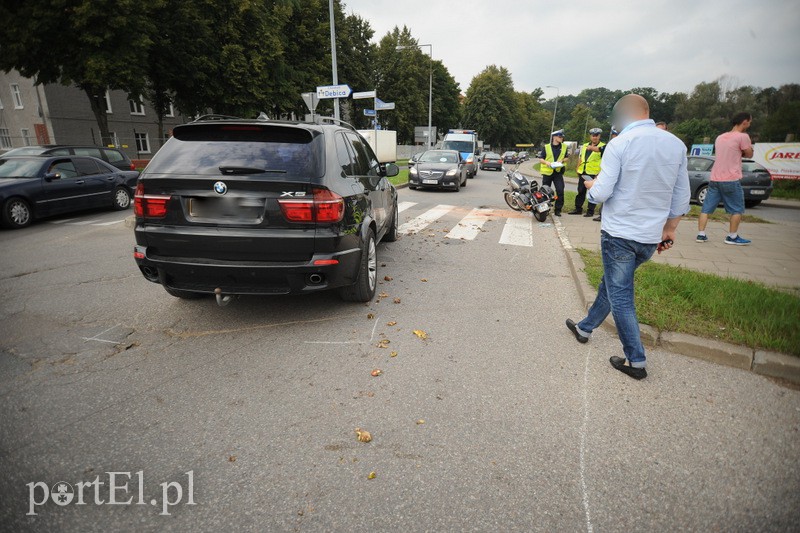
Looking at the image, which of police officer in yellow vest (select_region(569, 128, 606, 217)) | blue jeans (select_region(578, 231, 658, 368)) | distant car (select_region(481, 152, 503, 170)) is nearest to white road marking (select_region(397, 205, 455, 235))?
police officer in yellow vest (select_region(569, 128, 606, 217))

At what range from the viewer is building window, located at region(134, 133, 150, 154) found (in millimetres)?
33781

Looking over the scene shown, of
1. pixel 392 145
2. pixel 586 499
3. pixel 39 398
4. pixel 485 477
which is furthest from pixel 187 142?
pixel 392 145

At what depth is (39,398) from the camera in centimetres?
292

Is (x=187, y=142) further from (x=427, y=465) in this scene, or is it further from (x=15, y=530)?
(x=427, y=465)

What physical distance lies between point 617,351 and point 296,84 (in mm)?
34988

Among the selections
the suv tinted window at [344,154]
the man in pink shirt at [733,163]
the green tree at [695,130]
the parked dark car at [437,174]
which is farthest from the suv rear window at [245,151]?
the green tree at [695,130]

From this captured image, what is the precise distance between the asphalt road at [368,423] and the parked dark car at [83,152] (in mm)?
8630

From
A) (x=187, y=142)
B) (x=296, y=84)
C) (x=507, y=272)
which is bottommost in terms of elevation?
(x=507, y=272)

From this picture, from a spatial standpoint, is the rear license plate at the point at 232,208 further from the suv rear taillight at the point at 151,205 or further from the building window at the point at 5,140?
the building window at the point at 5,140

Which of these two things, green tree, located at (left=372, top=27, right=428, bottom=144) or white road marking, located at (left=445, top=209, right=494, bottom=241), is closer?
white road marking, located at (left=445, top=209, right=494, bottom=241)

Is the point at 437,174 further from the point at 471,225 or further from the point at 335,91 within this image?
the point at 471,225

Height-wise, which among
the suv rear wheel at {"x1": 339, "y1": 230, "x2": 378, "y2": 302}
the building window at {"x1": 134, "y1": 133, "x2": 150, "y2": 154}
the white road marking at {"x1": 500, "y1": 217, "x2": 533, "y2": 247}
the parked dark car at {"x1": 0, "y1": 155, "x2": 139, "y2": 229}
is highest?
the building window at {"x1": 134, "y1": 133, "x2": 150, "y2": 154}

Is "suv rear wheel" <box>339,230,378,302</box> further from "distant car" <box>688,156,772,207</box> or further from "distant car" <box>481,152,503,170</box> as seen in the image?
"distant car" <box>481,152,503,170</box>

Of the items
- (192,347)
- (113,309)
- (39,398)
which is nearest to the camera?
(39,398)
